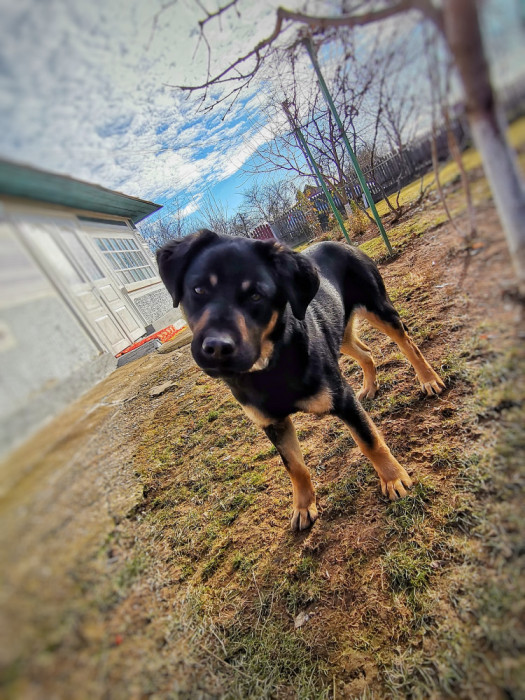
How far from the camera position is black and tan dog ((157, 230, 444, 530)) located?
2102 mm

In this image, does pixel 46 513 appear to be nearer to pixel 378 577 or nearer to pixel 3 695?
pixel 3 695

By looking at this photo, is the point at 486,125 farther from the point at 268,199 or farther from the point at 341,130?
the point at 268,199

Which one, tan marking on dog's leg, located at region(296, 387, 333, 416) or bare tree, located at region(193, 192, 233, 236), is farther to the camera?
tan marking on dog's leg, located at region(296, 387, 333, 416)

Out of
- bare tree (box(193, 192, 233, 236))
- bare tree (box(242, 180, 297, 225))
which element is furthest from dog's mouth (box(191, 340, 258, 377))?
bare tree (box(242, 180, 297, 225))

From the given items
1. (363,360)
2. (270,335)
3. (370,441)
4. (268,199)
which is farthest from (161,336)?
(363,360)

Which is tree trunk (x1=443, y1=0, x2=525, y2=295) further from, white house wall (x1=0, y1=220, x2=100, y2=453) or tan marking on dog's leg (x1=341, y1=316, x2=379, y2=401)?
tan marking on dog's leg (x1=341, y1=316, x2=379, y2=401)

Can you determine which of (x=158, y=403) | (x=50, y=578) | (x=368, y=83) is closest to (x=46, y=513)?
(x=50, y=578)

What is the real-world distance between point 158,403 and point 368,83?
2609 millimetres

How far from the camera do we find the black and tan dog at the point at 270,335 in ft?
6.89

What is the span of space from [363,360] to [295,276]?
1.69 m

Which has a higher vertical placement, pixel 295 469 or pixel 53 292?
pixel 53 292

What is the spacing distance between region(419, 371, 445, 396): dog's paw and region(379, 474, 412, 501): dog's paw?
2.66ft

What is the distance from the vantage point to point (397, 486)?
2.30 meters

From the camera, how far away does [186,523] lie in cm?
293
